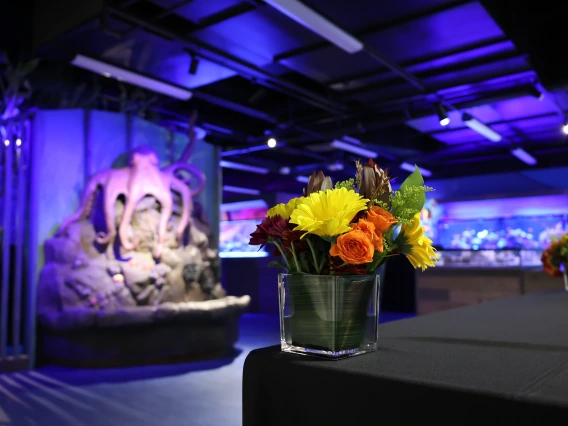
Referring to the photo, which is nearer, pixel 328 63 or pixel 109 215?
pixel 109 215

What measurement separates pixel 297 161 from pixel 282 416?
11019mm

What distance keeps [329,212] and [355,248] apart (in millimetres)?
76

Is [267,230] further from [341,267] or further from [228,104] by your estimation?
[228,104]

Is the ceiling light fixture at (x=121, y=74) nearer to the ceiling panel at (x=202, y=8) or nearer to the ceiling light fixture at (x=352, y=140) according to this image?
the ceiling panel at (x=202, y=8)

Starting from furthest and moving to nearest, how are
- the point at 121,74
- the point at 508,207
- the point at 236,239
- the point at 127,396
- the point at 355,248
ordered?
the point at 236,239
the point at 508,207
the point at 121,74
the point at 127,396
the point at 355,248

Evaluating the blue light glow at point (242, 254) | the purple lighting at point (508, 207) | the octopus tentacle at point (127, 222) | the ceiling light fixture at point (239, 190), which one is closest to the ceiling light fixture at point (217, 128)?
the blue light glow at point (242, 254)

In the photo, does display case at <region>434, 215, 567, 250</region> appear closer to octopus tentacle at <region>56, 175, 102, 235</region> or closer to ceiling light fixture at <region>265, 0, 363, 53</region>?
ceiling light fixture at <region>265, 0, 363, 53</region>

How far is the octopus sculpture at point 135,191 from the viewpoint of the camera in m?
5.48

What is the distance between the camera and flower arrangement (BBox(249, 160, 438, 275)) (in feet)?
2.68

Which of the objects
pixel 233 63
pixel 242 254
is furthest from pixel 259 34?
pixel 242 254

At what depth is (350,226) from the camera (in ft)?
2.75

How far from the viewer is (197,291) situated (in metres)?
6.00

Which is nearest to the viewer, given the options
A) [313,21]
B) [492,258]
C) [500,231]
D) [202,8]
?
[313,21]

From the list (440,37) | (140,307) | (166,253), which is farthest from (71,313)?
(440,37)
